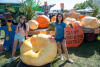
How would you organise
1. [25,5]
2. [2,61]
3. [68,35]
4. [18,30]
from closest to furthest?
[18,30] → [2,61] → [68,35] → [25,5]

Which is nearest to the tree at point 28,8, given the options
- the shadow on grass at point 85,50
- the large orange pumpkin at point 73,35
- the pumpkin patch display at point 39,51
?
the large orange pumpkin at point 73,35

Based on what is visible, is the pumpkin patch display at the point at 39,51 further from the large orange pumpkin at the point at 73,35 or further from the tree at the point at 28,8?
the tree at the point at 28,8

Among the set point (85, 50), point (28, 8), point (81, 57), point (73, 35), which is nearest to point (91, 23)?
point (73, 35)

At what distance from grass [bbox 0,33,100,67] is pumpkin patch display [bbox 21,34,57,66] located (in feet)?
1.88

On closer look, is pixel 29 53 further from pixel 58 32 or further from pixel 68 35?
pixel 68 35

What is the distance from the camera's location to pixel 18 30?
3.31 metres

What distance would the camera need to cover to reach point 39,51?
9.64 ft

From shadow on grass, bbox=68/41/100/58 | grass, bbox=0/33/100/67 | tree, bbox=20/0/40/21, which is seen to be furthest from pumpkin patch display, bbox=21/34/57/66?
tree, bbox=20/0/40/21

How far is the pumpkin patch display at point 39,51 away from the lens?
9.00 ft

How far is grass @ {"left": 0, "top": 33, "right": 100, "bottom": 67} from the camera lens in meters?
3.26

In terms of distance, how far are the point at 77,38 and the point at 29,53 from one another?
7.94 feet

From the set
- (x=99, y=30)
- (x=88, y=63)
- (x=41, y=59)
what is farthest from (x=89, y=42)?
(x=41, y=59)

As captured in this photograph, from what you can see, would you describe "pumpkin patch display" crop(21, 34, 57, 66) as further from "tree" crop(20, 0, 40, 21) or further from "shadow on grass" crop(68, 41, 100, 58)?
"tree" crop(20, 0, 40, 21)

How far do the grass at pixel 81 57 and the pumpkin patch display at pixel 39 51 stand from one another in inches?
22.6
